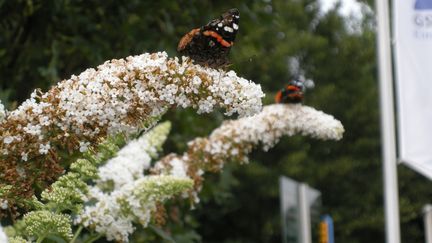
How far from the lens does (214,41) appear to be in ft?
10.0

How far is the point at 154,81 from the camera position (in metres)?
2.78

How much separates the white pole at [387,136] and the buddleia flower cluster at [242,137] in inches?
79.8

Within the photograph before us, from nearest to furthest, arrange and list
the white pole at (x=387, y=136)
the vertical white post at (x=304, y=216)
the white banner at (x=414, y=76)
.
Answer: the white pole at (x=387, y=136) < the white banner at (x=414, y=76) < the vertical white post at (x=304, y=216)

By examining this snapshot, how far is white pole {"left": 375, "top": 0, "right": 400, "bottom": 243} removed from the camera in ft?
21.6

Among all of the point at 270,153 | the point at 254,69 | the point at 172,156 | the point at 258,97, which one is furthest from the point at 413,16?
the point at 270,153

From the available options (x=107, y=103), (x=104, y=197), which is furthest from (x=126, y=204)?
(x=107, y=103)

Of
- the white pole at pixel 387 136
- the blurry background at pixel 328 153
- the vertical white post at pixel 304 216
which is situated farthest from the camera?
the blurry background at pixel 328 153

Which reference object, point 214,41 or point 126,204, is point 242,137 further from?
point 214,41

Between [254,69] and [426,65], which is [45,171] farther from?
[254,69]

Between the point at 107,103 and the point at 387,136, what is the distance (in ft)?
14.3

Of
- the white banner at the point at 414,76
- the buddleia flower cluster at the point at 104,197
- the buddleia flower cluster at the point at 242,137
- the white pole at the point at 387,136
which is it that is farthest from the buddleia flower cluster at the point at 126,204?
the white banner at the point at 414,76

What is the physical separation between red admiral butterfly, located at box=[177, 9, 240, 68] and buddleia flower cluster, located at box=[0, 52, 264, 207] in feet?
0.36

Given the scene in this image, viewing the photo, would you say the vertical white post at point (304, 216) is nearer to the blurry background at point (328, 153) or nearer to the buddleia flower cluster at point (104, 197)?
the buddleia flower cluster at point (104, 197)

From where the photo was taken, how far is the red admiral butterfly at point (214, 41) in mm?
2986
